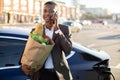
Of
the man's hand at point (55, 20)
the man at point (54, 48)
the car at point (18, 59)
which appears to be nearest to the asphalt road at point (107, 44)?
the car at point (18, 59)

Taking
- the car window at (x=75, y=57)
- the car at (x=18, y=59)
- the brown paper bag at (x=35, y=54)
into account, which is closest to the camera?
the brown paper bag at (x=35, y=54)

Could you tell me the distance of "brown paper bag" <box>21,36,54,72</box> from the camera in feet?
11.7

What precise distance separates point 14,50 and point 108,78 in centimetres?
122

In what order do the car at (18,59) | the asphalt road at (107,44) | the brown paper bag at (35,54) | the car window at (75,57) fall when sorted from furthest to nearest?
the asphalt road at (107,44)
the car window at (75,57)
the car at (18,59)
the brown paper bag at (35,54)

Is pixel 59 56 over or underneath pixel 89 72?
over

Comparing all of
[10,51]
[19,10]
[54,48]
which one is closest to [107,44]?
[10,51]

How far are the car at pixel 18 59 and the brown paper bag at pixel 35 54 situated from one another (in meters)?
0.65

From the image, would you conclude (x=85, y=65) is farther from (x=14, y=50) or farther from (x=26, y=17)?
(x=26, y=17)

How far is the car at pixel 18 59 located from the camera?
4.23 m

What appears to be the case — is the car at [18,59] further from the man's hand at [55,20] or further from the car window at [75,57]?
the man's hand at [55,20]

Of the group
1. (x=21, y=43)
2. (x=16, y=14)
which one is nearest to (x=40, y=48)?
(x=21, y=43)

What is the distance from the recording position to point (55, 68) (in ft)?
12.1

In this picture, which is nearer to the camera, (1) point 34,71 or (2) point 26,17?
(1) point 34,71

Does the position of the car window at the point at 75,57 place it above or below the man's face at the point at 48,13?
below
